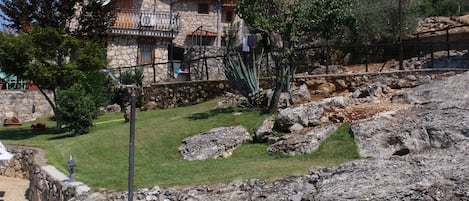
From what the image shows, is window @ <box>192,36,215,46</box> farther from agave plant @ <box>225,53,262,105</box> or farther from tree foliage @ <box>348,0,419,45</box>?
agave plant @ <box>225,53,262,105</box>

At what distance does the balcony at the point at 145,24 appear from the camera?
30.2 meters

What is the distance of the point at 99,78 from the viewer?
76.1 feet

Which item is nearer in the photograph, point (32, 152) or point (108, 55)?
point (32, 152)

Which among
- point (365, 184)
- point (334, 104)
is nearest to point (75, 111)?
point (334, 104)

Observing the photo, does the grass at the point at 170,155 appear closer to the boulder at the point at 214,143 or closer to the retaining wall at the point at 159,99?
the boulder at the point at 214,143

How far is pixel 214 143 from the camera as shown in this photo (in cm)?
1310

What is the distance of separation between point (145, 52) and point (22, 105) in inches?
296

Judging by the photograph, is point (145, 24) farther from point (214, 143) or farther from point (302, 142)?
point (302, 142)

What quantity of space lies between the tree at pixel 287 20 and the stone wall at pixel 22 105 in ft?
48.8

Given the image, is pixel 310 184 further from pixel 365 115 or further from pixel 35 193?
pixel 35 193

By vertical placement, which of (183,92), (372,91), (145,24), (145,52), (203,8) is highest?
(203,8)

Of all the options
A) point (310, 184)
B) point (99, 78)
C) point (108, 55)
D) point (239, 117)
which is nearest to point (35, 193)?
point (239, 117)

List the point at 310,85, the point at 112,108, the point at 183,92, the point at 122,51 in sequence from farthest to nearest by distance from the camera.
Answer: the point at 122,51, the point at 112,108, the point at 183,92, the point at 310,85

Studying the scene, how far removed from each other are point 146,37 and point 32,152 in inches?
623
